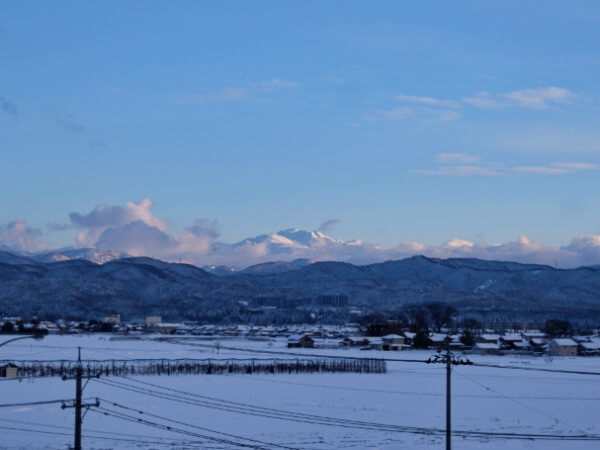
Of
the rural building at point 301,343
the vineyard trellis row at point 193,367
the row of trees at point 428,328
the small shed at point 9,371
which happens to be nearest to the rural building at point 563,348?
the row of trees at point 428,328

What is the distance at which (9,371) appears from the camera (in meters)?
32.9

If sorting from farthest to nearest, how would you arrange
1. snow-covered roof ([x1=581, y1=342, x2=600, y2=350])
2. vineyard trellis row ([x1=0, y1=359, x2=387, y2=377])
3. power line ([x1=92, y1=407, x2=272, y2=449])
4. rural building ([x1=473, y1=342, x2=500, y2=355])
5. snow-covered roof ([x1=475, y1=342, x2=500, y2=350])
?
snow-covered roof ([x1=475, y1=342, x2=500, y2=350]) → snow-covered roof ([x1=581, y1=342, x2=600, y2=350]) → rural building ([x1=473, y1=342, x2=500, y2=355]) → vineyard trellis row ([x1=0, y1=359, x2=387, y2=377]) → power line ([x1=92, y1=407, x2=272, y2=449])

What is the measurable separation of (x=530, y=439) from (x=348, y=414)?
571 centimetres

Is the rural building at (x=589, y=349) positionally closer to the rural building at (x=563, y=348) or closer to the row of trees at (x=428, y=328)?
the rural building at (x=563, y=348)

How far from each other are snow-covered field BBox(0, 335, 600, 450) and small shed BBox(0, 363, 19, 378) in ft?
8.04

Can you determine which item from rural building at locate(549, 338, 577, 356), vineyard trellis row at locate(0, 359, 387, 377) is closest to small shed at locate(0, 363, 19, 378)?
vineyard trellis row at locate(0, 359, 387, 377)

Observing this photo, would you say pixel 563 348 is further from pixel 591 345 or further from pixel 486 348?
pixel 591 345

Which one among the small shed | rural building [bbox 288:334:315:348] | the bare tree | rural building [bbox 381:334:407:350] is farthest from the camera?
the bare tree

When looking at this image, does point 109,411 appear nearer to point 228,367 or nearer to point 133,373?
point 133,373

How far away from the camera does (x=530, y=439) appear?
2014 cm

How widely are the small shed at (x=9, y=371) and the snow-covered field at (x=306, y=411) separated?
2.45 metres

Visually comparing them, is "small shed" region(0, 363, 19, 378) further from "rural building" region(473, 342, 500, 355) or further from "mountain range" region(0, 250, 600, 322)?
"mountain range" region(0, 250, 600, 322)

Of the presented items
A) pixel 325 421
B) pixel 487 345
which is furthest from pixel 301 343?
pixel 325 421

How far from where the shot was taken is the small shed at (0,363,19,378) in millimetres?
32781
